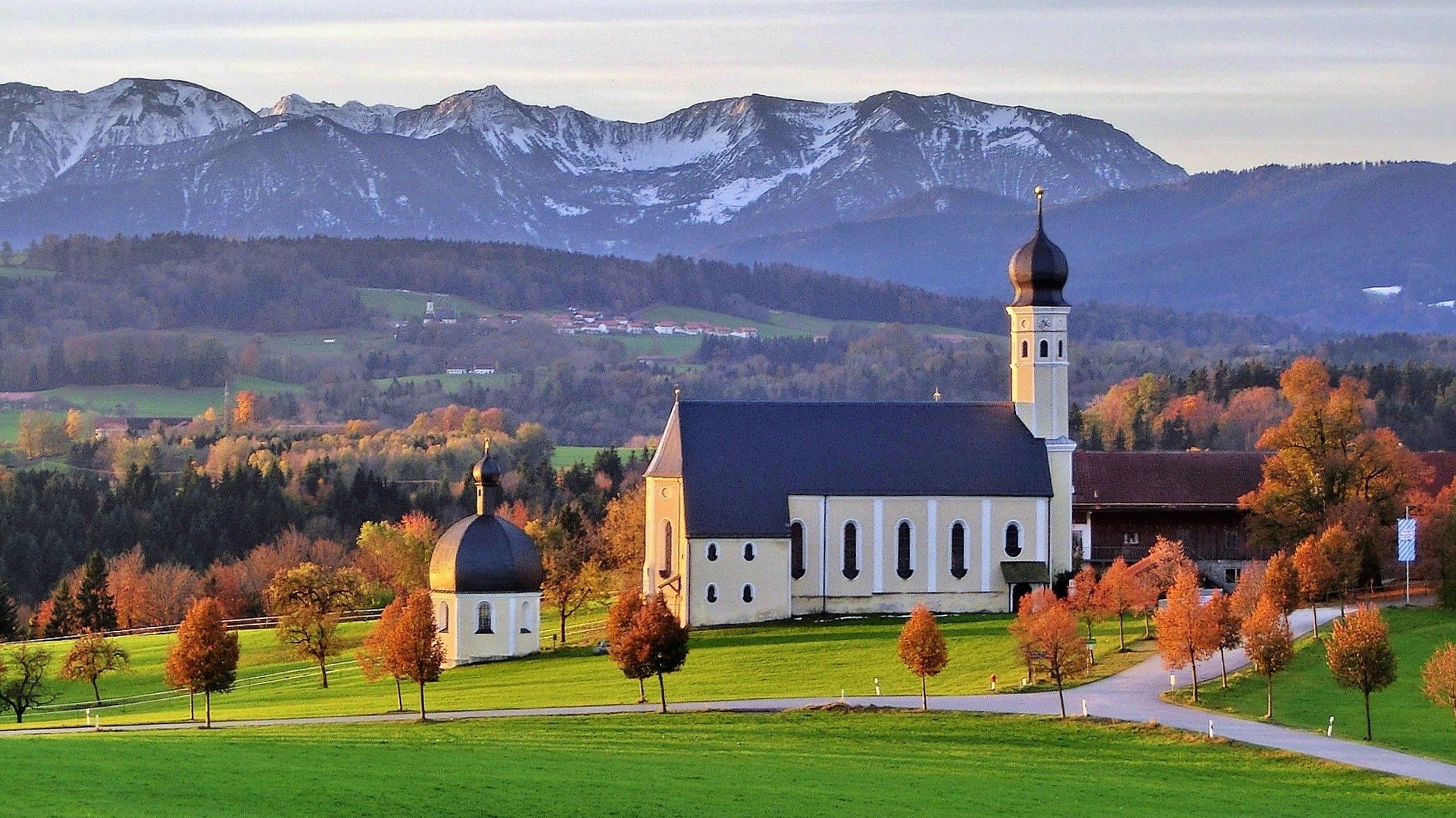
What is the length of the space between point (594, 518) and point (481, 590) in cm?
3897

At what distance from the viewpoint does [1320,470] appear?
262ft

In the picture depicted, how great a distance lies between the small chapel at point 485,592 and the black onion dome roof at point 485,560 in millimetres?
25

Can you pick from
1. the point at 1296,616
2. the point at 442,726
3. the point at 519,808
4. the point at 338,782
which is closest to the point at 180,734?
the point at 442,726

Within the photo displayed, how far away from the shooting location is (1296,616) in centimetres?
7362

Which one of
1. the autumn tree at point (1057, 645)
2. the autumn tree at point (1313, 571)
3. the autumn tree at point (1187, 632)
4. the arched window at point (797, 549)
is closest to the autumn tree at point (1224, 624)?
the autumn tree at point (1187, 632)

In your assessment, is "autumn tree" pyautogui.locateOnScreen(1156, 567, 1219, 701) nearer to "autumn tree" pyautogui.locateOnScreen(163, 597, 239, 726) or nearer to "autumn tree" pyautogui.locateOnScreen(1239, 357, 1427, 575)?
"autumn tree" pyautogui.locateOnScreen(1239, 357, 1427, 575)

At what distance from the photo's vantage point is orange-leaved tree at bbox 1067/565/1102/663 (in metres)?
71.2

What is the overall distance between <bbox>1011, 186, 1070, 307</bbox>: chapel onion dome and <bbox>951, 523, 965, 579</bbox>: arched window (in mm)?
8979

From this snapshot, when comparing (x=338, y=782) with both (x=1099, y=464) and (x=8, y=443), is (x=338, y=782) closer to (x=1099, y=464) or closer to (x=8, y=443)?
(x=1099, y=464)

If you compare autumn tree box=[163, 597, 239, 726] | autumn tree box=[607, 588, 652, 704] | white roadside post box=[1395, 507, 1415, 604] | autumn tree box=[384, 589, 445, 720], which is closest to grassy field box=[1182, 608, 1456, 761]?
white roadside post box=[1395, 507, 1415, 604]

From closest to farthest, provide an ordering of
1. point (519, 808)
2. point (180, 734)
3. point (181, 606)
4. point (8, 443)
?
point (519, 808)
point (180, 734)
point (181, 606)
point (8, 443)

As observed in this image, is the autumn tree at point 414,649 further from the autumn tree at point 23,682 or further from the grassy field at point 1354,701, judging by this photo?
the grassy field at point 1354,701

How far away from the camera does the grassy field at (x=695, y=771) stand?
41.9 metres

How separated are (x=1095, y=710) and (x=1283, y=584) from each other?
39.9 feet
